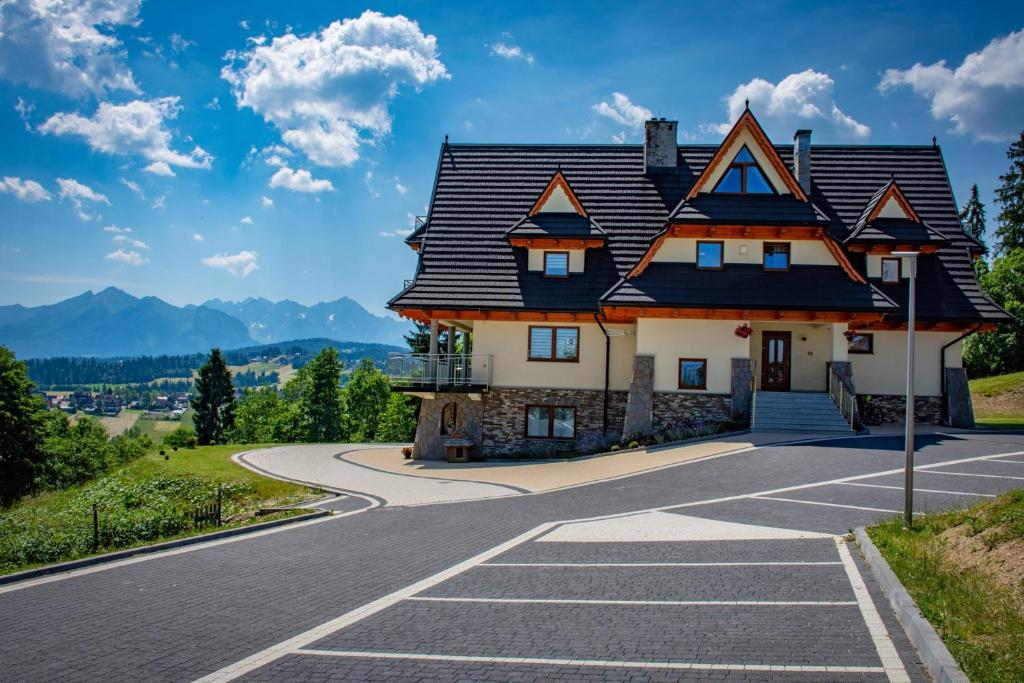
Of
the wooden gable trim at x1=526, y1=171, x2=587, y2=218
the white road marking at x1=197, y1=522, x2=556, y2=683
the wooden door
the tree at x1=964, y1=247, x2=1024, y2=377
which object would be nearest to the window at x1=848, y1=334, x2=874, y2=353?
the wooden door

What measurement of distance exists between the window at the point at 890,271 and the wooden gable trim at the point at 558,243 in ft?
34.3

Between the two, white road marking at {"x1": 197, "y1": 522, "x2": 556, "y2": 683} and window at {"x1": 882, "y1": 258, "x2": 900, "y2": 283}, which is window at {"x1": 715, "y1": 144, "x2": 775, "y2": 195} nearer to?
window at {"x1": 882, "y1": 258, "x2": 900, "y2": 283}

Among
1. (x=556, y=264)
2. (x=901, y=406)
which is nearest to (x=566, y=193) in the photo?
(x=556, y=264)

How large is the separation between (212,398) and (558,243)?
235 feet

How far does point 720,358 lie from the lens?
24625 millimetres

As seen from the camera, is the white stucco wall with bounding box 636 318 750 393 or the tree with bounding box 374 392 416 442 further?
the tree with bounding box 374 392 416 442

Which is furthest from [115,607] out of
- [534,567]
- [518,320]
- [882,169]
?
[882,169]

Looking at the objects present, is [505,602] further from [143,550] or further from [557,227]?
[557,227]

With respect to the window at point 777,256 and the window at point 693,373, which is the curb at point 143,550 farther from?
the window at point 777,256

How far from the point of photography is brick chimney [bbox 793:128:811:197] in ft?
93.0

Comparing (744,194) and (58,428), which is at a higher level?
(744,194)

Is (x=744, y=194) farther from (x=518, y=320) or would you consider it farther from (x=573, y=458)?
(x=573, y=458)

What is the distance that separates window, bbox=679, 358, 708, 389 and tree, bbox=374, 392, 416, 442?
51001mm

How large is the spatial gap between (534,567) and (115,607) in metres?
5.30
